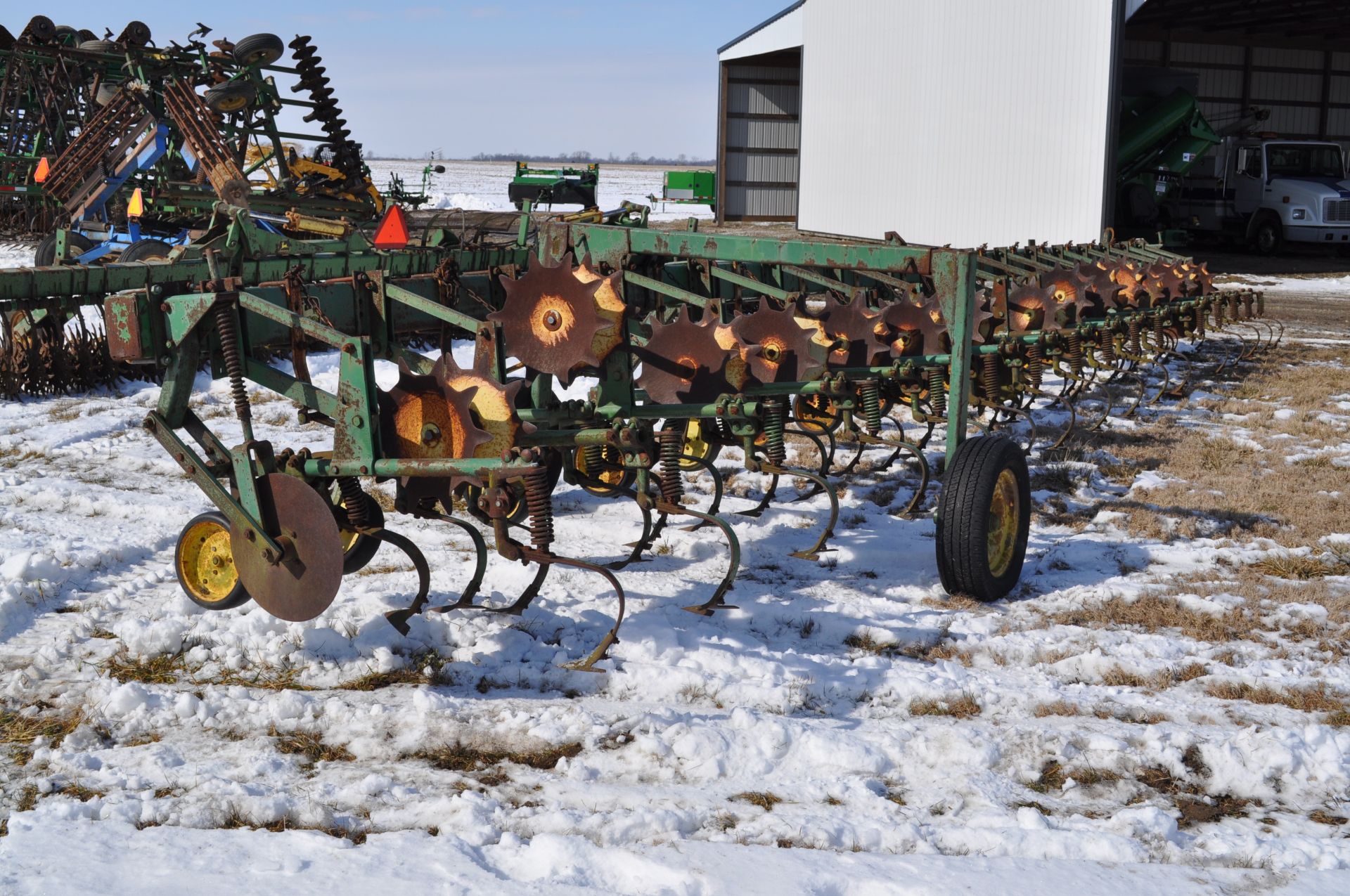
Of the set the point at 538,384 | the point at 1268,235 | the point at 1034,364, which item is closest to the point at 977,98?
the point at 1268,235

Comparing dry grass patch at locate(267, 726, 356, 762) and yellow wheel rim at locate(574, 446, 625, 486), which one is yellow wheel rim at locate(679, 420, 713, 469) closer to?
yellow wheel rim at locate(574, 446, 625, 486)

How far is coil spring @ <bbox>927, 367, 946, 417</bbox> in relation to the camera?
6016 millimetres

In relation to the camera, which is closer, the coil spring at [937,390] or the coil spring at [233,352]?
the coil spring at [233,352]

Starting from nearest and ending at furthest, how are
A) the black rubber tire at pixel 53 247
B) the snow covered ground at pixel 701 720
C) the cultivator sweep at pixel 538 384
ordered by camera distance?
the snow covered ground at pixel 701 720 → the cultivator sweep at pixel 538 384 → the black rubber tire at pixel 53 247

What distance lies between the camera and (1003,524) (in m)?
4.89

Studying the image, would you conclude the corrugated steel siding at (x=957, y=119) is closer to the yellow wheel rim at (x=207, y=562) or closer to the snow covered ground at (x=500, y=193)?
the snow covered ground at (x=500, y=193)

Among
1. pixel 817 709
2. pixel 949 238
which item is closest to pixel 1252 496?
pixel 817 709

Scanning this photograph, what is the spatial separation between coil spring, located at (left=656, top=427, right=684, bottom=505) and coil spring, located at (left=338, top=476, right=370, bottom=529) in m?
1.18

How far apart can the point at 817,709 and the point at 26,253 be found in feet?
52.6

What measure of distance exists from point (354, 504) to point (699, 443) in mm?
2210

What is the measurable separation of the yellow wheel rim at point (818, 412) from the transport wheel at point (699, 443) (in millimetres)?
562

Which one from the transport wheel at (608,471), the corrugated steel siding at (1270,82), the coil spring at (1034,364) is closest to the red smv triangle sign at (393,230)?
the transport wheel at (608,471)

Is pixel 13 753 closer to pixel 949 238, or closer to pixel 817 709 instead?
pixel 817 709

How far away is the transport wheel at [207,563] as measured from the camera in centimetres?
426
